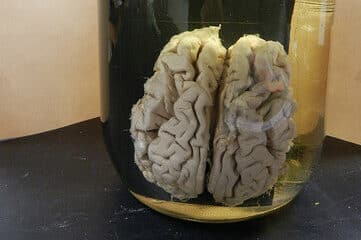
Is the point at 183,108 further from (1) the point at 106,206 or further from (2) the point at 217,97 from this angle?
(1) the point at 106,206

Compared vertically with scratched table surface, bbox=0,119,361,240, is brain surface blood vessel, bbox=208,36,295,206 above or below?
above

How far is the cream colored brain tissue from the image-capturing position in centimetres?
49

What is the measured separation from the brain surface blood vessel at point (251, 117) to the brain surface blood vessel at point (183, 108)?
0.04ft

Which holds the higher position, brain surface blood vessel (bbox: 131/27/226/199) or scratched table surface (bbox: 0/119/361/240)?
brain surface blood vessel (bbox: 131/27/226/199)

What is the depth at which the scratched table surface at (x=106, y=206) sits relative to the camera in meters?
0.54

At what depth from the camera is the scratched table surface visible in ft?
1.78

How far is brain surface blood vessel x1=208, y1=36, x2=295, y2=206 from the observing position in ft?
1.60

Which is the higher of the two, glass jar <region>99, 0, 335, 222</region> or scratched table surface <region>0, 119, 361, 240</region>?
glass jar <region>99, 0, 335, 222</region>

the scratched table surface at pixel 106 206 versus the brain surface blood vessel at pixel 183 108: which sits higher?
the brain surface blood vessel at pixel 183 108

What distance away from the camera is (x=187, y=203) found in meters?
0.54

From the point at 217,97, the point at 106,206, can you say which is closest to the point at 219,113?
the point at 217,97

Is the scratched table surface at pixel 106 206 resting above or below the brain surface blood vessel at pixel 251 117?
below

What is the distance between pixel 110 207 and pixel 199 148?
143 millimetres

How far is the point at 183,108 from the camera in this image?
0.49 meters
